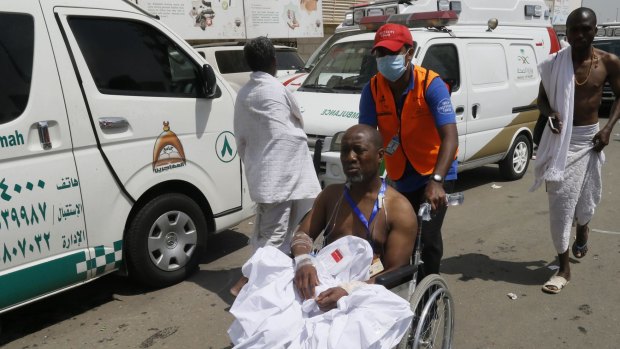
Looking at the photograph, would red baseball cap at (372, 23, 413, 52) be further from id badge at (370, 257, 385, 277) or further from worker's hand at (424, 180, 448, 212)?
id badge at (370, 257, 385, 277)

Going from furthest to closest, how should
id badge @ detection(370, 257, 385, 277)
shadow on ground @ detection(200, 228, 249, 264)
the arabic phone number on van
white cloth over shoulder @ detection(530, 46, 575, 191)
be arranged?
1. the arabic phone number on van
2. shadow on ground @ detection(200, 228, 249, 264)
3. white cloth over shoulder @ detection(530, 46, 575, 191)
4. id badge @ detection(370, 257, 385, 277)

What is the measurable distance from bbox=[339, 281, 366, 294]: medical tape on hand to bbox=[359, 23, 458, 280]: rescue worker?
0.66m

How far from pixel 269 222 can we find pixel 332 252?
155 centimetres

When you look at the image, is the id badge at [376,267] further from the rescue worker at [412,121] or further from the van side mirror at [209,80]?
the van side mirror at [209,80]

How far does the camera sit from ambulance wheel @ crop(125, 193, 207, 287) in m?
3.93

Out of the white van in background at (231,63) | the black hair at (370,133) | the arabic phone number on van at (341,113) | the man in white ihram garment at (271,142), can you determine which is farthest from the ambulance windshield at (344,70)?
the white van in background at (231,63)

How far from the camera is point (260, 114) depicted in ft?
12.2

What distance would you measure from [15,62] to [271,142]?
162cm

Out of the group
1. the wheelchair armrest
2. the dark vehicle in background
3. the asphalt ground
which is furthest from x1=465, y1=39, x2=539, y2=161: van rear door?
the dark vehicle in background

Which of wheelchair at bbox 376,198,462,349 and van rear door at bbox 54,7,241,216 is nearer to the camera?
wheelchair at bbox 376,198,462,349

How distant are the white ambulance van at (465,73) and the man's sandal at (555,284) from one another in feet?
6.93

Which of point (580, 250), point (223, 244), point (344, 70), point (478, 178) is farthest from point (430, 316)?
point (478, 178)

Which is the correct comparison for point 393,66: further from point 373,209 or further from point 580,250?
point 580,250

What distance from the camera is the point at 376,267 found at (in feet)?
8.20
